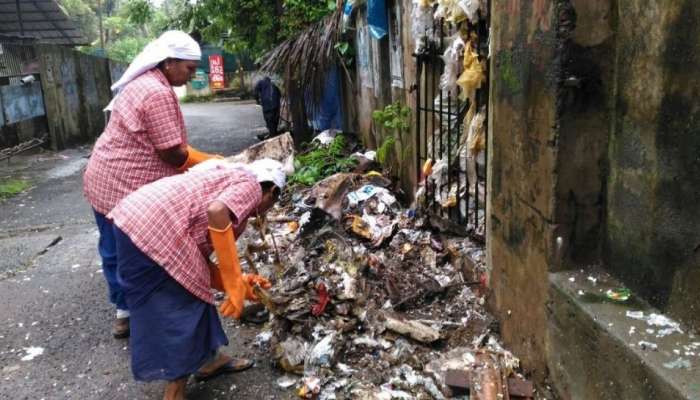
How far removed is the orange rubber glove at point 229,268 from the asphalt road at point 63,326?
1.89 ft

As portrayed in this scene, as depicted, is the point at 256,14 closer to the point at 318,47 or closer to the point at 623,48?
the point at 318,47

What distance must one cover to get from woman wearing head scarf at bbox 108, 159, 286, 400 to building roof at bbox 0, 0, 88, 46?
16680 mm

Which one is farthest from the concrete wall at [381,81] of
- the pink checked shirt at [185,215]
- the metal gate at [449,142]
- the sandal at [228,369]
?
the pink checked shirt at [185,215]

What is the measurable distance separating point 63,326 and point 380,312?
2.20 meters

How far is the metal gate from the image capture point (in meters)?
3.97

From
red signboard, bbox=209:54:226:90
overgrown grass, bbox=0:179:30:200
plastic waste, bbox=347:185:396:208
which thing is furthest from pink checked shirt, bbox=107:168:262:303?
red signboard, bbox=209:54:226:90

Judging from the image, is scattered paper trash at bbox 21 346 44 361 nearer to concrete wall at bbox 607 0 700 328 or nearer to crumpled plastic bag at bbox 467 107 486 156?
crumpled plastic bag at bbox 467 107 486 156

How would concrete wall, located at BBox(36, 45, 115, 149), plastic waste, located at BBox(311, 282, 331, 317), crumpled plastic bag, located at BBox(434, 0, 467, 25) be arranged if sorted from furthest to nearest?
concrete wall, located at BBox(36, 45, 115, 149) < crumpled plastic bag, located at BBox(434, 0, 467, 25) < plastic waste, located at BBox(311, 282, 331, 317)

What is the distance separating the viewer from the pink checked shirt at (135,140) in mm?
3385

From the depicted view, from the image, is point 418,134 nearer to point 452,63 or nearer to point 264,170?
point 452,63

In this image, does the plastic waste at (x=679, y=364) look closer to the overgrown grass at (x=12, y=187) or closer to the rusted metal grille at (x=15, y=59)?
the overgrown grass at (x=12, y=187)

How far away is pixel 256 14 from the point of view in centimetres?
1127

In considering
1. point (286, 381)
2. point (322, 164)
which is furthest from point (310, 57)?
point (286, 381)

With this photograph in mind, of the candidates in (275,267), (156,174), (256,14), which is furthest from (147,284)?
(256,14)
